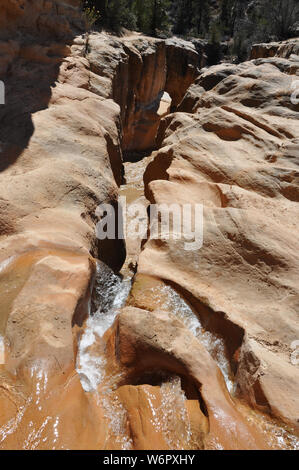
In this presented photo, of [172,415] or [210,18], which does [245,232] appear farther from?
[210,18]

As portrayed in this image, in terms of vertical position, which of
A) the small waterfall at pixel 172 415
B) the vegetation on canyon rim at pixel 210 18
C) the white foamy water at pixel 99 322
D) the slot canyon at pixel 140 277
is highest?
the vegetation on canyon rim at pixel 210 18

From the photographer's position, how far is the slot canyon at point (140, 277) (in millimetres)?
2408

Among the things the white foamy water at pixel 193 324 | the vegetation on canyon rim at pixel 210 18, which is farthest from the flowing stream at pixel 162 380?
the vegetation on canyon rim at pixel 210 18

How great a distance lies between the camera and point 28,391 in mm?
2371

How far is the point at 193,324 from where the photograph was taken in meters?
3.42

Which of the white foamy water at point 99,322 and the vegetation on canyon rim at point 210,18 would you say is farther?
the vegetation on canyon rim at point 210,18

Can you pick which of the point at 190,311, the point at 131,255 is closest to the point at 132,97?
the point at 131,255

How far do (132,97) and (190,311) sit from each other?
11845mm

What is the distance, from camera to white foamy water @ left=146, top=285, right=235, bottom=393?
121 inches

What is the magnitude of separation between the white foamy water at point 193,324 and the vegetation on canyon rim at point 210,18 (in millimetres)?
10066

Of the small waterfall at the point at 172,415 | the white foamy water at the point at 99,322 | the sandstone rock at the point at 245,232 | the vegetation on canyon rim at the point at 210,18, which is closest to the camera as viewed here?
the small waterfall at the point at 172,415

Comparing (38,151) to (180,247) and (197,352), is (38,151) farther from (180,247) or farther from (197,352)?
(197,352)

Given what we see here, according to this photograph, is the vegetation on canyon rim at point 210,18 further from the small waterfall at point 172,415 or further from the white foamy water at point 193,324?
the small waterfall at point 172,415

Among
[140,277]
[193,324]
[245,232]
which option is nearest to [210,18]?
[245,232]
